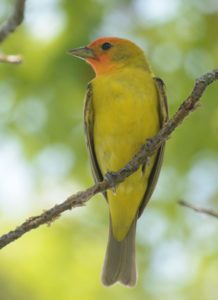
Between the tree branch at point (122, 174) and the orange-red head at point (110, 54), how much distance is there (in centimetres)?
195

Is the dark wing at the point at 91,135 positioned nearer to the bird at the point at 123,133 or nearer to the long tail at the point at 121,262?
the bird at the point at 123,133

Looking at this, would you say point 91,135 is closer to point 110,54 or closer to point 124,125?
point 124,125

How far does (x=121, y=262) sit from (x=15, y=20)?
2867 millimetres

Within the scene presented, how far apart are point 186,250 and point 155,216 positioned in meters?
0.47

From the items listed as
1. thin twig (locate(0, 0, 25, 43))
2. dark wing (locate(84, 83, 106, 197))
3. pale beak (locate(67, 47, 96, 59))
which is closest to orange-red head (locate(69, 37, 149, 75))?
pale beak (locate(67, 47, 96, 59))

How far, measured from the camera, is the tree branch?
141 inches

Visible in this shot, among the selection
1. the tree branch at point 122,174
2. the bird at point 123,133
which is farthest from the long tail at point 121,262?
the tree branch at point 122,174

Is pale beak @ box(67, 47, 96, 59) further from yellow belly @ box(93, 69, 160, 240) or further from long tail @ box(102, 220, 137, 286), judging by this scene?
long tail @ box(102, 220, 137, 286)

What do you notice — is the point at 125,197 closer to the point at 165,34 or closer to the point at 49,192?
the point at 49,192

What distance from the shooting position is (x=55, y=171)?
275 inches

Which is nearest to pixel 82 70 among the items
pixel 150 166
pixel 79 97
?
pixel 79 97

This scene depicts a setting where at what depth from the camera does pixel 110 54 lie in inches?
242

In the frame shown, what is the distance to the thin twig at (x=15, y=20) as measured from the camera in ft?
10.5

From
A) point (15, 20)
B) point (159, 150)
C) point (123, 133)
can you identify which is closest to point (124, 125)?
point (123, 133)
